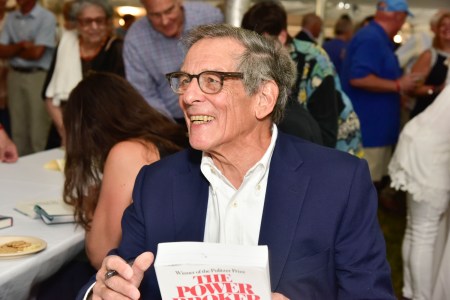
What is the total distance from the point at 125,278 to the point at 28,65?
5178 millimetres

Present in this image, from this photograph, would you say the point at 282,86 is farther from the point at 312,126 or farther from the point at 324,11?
the point at 324,11

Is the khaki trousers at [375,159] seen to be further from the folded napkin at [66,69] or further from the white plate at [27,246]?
the white plate at [27,246]

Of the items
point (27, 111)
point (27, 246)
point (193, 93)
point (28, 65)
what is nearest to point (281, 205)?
point (193, 93)

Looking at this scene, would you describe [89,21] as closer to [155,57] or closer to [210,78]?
[155,57]

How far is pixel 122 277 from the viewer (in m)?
1.47

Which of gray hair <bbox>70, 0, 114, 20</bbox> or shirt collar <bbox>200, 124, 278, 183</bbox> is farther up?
gray hair <bbox>70, 0, 114, 20</bbox>

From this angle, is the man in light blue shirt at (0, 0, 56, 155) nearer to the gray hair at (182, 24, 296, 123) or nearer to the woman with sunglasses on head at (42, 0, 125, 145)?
the woman with sunglasses on head at (42, 0, 125, 145)

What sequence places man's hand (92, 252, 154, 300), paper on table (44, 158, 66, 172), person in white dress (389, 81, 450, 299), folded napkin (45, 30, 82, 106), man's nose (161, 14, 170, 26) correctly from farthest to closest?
folded napkin (45, 30, 82, 106) → man's nose (161, 14, 170, 26) → paper on table (44, 158, 66, 172) → person in white dress (389, 81, 450, 299) → man's hand (92, 252, 154, 300)

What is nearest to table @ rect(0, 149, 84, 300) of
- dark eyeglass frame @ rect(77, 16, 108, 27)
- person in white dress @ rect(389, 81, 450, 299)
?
dark eyeglass frame @ rect(77, 16, 108, 27)

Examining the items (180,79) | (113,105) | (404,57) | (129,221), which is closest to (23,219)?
(113,105)

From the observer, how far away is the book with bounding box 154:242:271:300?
4.18ft

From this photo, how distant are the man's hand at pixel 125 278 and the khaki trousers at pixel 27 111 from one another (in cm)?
503

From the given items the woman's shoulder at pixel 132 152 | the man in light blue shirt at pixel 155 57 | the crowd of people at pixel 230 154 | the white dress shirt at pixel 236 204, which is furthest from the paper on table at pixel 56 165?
the white dress shirt at pixel 236 204

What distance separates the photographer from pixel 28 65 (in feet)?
20.3
